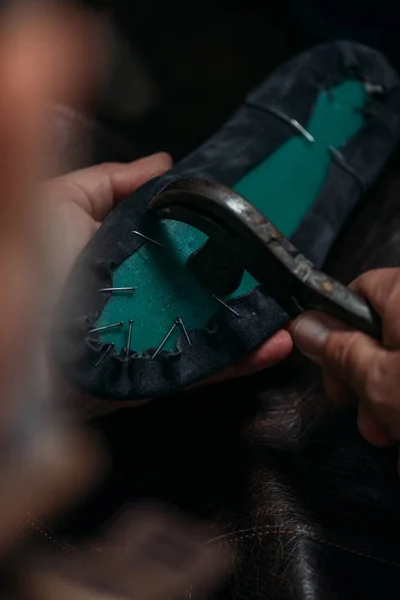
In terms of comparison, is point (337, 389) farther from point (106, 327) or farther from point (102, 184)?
point (102, 184)

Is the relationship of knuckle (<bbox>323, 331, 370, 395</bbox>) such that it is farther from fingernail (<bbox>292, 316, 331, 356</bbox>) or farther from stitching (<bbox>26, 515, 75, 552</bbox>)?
stitching (<bbox>26, 515, 75, 552</bbox>)

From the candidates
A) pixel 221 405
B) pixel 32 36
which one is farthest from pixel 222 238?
pixel 32 36

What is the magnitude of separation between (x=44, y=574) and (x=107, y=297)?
187 millimetres

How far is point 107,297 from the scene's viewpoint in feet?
1.64

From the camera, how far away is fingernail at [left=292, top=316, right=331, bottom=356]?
441 mm

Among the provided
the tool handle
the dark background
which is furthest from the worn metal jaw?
the dark background

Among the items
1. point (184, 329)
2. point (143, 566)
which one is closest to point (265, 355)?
point (184, 329)

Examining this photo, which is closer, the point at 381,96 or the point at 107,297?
the point at 107,297

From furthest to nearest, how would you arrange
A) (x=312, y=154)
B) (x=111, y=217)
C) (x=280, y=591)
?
(x=312, y=154) → (x=111, y=217) → (x=280, y=591)

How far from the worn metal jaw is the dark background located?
0.34 metres

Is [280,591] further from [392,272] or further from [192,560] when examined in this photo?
[392,272]

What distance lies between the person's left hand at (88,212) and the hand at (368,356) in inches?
2.8

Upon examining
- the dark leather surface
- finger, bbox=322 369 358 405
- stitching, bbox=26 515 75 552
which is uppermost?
finger, bbox=322 369 358 405

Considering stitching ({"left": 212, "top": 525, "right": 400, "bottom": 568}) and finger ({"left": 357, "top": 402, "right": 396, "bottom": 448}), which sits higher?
finger ({"left": 357, "top": 402, "right": 396, "bottom": 448})
